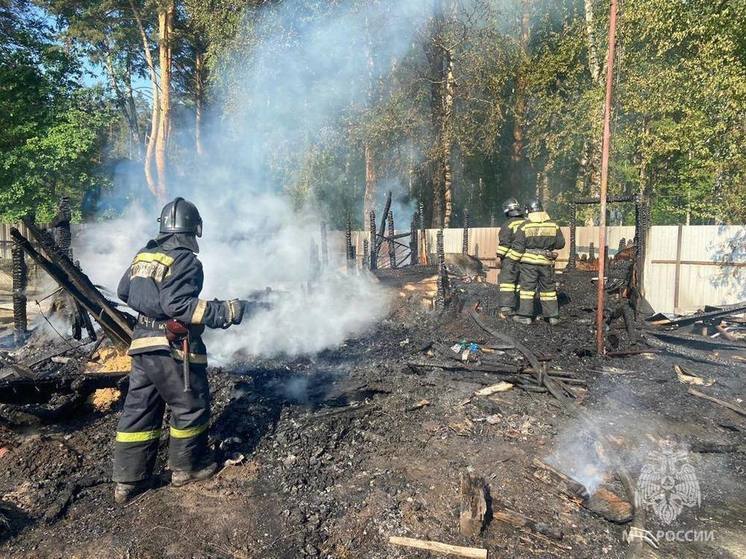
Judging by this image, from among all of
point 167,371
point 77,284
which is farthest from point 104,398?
point 167,371

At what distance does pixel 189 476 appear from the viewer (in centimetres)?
370

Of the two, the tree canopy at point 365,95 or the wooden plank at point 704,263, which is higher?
the tree canopy at point 365,95

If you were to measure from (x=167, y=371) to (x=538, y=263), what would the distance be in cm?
585

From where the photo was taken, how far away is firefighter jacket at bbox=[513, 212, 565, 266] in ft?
25.7

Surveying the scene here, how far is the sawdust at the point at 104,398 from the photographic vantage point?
4902mm

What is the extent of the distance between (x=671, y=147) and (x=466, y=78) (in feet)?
29.1

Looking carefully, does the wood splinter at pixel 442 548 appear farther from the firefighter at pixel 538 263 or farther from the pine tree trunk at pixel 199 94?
the pine tree trunk at pixel 199 94

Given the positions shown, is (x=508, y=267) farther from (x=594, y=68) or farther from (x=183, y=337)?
(x=594, y=68)

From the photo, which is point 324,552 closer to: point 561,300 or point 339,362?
point 339,362

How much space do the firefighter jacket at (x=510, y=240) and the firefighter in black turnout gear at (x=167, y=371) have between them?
541 centimetres

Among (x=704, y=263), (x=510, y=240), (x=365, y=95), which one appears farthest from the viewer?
(x=365, y=95)

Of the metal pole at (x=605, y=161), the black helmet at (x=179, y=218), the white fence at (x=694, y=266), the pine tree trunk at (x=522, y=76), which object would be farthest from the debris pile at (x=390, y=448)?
the pine tree trunk at (x=522, y=76)

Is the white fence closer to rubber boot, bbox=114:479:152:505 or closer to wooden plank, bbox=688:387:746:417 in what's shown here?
wooden plank, bbox=688:387:746:417

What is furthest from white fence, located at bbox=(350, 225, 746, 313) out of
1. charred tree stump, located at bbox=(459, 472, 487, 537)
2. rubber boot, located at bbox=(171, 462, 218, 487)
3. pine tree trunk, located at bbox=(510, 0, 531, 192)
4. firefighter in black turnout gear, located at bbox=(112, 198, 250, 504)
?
rubber boot, located at bbox=(171, 462, 218, 487)
